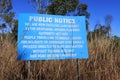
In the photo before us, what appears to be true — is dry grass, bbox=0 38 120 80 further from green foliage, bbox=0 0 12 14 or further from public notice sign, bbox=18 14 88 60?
green foliage, bbox=0 0 12 14

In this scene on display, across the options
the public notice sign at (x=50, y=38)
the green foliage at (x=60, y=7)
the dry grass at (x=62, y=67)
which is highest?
the green foliage at (x=60, y=7)

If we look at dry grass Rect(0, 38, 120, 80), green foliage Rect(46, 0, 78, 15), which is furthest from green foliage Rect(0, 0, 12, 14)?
dry grass Rect(0, 38, 120, 80)

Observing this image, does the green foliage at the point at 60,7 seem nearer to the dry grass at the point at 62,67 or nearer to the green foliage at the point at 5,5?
the green foliage at the point at 5,5

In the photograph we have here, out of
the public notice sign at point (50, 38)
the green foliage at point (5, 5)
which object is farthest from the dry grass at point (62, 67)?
the green foliage at point (5, 5)

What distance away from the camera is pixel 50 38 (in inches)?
206

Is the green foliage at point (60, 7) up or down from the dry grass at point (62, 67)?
up

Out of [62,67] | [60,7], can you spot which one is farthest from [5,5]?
[62,67]

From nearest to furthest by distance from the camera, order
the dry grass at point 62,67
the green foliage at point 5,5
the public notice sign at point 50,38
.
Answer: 1. the public notice sign at point 50,38
2. the dry grass at point 62,67
3. the green foliage at point 5,5

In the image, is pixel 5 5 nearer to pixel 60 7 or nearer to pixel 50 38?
pixel 60 7

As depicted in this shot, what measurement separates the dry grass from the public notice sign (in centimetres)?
39

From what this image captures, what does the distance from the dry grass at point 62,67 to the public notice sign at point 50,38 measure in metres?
0.39

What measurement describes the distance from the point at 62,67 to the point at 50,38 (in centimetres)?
72

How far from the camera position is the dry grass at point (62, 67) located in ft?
18.0

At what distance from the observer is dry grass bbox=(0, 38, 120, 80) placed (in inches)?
216
